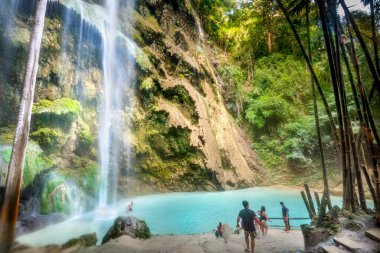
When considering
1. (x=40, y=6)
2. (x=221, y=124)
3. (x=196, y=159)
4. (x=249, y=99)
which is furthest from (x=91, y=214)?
(x=249, y=99)

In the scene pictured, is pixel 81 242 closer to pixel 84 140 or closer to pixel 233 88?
pixel 84 140

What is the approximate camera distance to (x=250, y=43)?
25.5 m

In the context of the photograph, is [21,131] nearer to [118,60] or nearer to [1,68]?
[1,68]

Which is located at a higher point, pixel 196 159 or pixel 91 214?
pixel 196 159

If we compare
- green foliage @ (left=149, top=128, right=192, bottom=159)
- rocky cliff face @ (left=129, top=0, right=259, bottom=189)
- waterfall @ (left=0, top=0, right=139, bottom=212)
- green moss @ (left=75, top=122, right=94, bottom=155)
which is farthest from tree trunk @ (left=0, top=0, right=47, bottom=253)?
green foliage @ (left=149, top=128, right=192, bottom=159)

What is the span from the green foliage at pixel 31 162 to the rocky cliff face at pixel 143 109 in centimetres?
9

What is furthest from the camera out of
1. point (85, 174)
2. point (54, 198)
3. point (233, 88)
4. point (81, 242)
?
point (233, 88)

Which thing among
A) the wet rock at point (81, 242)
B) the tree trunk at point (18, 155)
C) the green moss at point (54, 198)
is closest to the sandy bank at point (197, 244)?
the wet rock at point (81, 242)

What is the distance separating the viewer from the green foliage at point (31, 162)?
363 inches

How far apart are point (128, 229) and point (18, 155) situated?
3494mm

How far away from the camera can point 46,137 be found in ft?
38.7

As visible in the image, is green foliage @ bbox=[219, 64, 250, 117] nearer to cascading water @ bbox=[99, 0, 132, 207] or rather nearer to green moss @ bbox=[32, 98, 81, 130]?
cascading water @ bbox=[99, 0, 132, 207]

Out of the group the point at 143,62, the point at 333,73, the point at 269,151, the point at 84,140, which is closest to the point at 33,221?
the point at 84,140

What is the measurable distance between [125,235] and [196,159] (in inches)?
359
